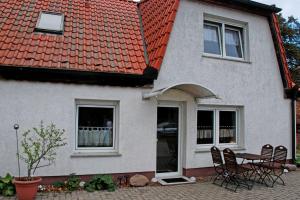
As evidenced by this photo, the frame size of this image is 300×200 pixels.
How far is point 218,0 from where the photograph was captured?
1104 centimetres

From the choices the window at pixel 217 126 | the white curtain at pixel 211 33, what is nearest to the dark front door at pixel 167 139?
the window at pixel 217 126

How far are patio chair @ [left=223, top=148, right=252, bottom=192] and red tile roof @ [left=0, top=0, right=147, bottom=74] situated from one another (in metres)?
3.48

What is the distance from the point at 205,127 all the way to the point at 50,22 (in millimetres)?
6156

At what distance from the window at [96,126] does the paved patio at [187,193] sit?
1478 millimetres

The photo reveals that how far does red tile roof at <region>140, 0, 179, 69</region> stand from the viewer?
9.73 meters

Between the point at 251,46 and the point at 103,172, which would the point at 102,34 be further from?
the point at 251,46

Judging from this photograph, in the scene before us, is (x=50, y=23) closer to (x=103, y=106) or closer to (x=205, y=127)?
(x=103, y=106)

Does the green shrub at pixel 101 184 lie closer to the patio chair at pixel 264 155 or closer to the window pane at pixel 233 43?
the patio chair at pixel 264 155

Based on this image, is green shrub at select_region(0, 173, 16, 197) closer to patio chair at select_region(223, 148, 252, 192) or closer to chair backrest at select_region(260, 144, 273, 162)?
patio chair at select_region(223, 148, 252, 192)

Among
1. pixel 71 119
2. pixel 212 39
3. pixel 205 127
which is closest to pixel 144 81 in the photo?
pixel 71 119

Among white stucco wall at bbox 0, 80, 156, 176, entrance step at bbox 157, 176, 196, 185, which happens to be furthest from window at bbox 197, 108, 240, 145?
white stucco wall at bbox 0, 80, 156, 176

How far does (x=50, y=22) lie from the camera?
10117mm

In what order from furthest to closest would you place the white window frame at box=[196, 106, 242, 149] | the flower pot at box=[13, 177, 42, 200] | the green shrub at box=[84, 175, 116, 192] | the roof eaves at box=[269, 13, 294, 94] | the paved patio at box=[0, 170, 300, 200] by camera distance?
the roof eaves at box=[269, 13, 294, 94], the white window frame at box=[196, 106, 242, 149], the green shrub at box=[84, 175, 116, 192], the paved patio at box=[0, 170, 300, 200], the flower pot at box=[13, 177, 42, 200]

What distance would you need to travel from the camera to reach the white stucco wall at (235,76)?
405 inches
